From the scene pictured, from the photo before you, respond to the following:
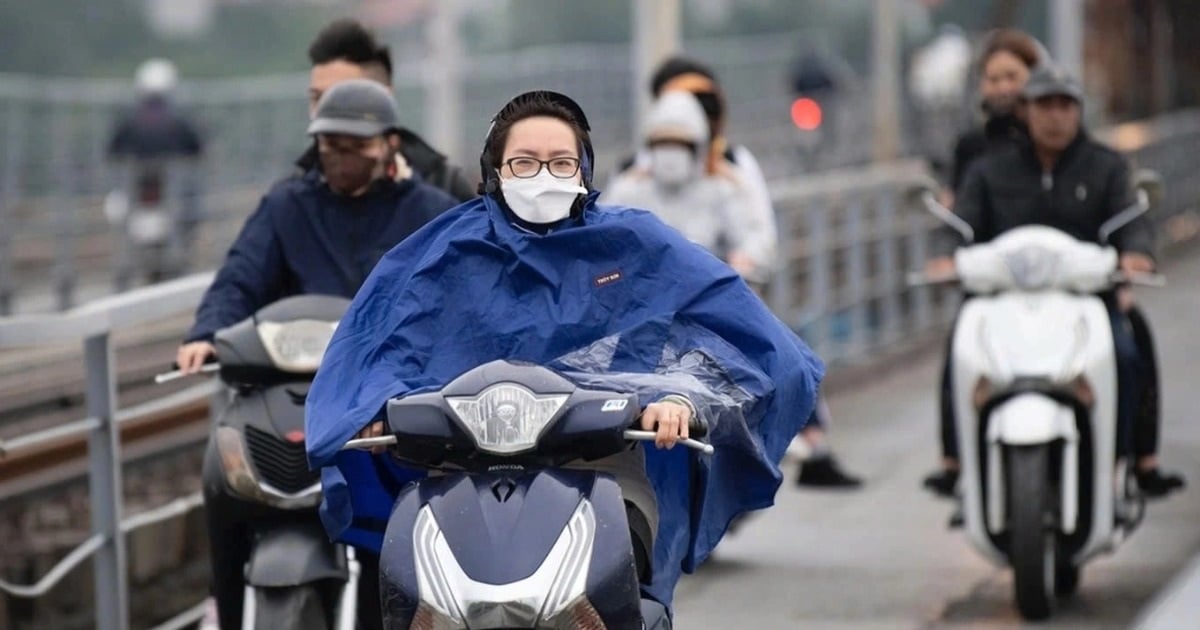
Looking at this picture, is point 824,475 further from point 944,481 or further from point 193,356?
point 193,356

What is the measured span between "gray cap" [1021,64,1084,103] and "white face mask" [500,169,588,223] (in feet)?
13.4

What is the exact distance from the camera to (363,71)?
27.3ft

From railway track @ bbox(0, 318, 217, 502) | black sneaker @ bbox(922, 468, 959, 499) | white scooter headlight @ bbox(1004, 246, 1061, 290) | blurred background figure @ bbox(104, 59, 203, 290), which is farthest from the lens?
blurred background figure @ bbox(104, 59, 203, 290)

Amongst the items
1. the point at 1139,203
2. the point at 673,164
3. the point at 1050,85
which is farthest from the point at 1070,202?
the point at 673,164

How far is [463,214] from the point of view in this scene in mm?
5926

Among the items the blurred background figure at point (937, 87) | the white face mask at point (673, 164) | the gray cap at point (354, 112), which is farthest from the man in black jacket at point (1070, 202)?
the blurred background figure at point (937, 87)

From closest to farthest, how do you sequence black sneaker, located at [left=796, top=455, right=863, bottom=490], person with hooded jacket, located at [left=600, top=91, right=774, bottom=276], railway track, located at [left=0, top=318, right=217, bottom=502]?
1. person with hooded jacket, located at [left=600, top=91, right=774, bottom=276]
2. railway track, located at [left=0, top=318, right=217, bottom=502]
3. black sneaker, located at [left=796, top=455, right=863, bottom=490]

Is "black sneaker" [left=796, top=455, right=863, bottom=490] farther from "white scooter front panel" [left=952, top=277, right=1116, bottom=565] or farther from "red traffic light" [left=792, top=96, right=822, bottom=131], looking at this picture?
"red traffic light" [left=792, top=96, right=822, bottom=131]

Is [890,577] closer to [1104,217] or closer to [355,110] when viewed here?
[1104,217]

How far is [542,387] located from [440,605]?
456 mm

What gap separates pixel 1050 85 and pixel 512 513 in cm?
476

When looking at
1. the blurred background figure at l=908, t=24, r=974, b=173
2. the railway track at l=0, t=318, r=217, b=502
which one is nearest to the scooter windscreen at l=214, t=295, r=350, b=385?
the railway track at l=0, t=318, r=217, b=502

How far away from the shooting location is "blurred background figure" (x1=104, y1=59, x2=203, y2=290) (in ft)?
72.1

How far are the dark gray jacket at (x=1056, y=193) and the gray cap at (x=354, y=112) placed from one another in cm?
309
